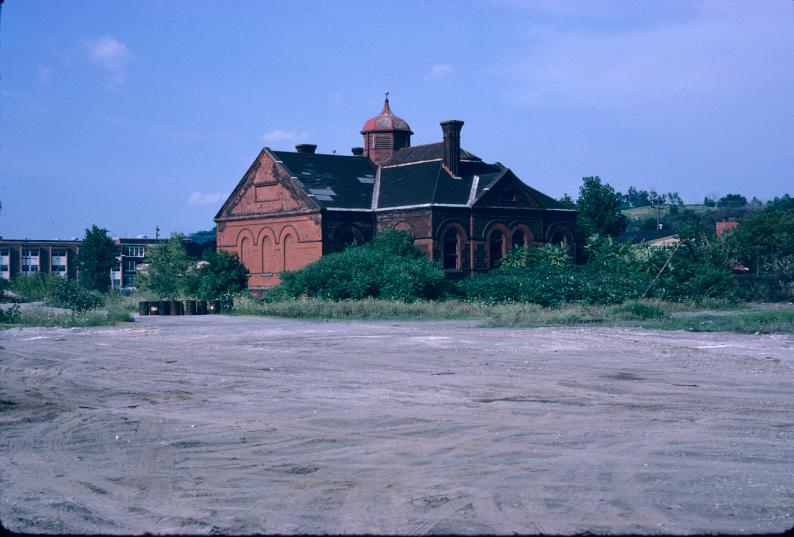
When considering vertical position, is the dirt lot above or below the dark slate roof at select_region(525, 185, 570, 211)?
below

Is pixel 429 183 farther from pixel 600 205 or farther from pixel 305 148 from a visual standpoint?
pixel 600 205

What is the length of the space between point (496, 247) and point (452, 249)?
259cm

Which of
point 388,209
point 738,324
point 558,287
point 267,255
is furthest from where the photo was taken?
point 267,255

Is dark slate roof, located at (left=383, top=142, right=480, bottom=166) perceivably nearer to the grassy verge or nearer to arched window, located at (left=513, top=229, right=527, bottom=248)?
Answer: arched window, located at (left=513, top=229, right=527, bottom=248)

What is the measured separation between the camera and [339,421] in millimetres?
11195

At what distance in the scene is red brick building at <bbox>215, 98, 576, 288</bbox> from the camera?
42.8 meters

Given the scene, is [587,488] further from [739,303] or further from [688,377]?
[739,303]

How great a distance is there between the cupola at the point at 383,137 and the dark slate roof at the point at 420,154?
2.66ft

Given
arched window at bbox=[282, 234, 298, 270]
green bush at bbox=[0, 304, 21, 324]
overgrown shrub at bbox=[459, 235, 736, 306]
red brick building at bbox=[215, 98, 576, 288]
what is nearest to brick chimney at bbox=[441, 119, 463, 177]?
red brick building at bbox=[215, 98, 576, 288]

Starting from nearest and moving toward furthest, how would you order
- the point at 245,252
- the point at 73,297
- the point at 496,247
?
the point at 73,297, the point at 496,247, the point at 245,252

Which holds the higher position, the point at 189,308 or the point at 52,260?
the point at 52,260

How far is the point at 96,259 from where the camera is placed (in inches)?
2456

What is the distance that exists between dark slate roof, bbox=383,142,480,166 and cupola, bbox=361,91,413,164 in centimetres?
81

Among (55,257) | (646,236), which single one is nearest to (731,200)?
(646,236)
